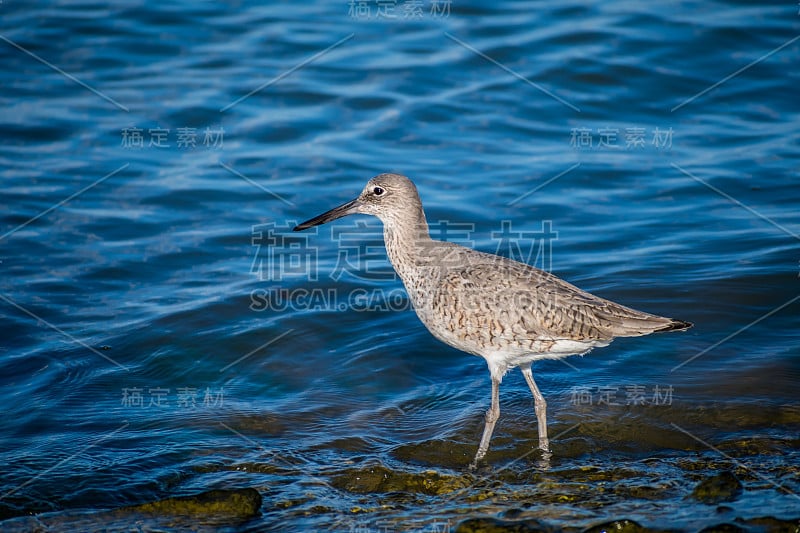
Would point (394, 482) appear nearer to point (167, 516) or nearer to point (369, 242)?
point (167, 516)

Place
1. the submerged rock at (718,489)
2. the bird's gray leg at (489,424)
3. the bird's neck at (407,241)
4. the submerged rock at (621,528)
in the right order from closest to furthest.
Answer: the submerged rock at (621,528) < the submerged rock at (718,489) < the bird's gray leg at (489,424) < the bird's neck at (407,241)

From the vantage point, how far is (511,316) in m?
6.80

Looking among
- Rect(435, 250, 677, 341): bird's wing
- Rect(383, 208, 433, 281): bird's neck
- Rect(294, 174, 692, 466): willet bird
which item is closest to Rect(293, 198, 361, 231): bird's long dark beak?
Rect(383, 208, 433, 281): bird's neck

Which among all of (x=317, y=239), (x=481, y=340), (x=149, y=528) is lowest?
(x=149, y=528)

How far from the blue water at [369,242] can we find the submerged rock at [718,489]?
0.48ft

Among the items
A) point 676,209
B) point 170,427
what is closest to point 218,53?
point 676,209

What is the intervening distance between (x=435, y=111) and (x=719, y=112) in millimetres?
4458

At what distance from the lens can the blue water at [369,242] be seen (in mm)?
6680

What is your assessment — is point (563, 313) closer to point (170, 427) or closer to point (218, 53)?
point (170, 427)

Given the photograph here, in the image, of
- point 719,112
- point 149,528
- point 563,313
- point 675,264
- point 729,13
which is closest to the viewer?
point 149,528

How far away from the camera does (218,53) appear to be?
15.0m

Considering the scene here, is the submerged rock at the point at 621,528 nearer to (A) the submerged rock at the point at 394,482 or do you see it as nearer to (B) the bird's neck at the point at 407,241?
(A) the submerged rock at the point at 394,482

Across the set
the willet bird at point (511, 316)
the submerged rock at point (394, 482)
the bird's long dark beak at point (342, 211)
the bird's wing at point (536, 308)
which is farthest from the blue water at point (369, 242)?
the bird's long dark beak at point (342, 211)

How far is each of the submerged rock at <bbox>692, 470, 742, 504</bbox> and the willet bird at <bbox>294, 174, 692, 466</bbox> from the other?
124 cm
